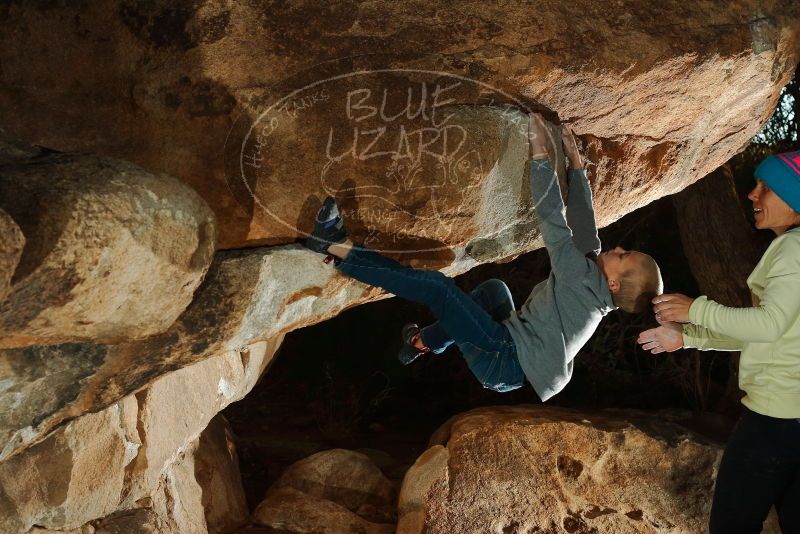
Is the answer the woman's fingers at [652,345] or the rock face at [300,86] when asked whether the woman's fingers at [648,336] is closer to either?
the woman's fingers at [652,345]

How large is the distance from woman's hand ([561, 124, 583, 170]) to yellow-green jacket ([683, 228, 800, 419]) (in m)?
0.96

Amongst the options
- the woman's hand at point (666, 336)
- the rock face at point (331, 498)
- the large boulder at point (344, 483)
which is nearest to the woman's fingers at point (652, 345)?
the woman's hand at point (666, 336)

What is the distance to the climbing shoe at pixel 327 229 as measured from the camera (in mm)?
2988

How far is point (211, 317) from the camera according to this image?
2934mm

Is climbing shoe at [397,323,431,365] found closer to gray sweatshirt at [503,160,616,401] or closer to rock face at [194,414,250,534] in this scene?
gray sweatshirt at [503,160,616,401]

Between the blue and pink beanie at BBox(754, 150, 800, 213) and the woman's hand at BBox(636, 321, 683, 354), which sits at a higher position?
the blue and pink beanie at BBox(754, 150, 800, 213)

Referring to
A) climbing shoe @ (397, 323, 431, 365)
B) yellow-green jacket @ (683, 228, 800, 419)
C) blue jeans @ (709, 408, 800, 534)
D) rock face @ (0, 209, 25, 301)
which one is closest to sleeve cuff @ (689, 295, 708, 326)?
yellow-green jacket @ (683, 228, 800, 419)

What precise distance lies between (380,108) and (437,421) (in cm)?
453

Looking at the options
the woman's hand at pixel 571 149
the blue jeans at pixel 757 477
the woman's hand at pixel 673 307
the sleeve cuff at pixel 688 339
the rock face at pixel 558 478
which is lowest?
the rock face at pixel 558 478

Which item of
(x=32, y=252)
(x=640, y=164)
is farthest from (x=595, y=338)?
(x=32, y=252)

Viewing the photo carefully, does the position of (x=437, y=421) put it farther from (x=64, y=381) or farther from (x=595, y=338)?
(x=64, y=381)

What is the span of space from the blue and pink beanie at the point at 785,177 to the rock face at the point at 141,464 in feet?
8.57

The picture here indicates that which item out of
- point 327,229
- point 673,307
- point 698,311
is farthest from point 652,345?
point 327,229
